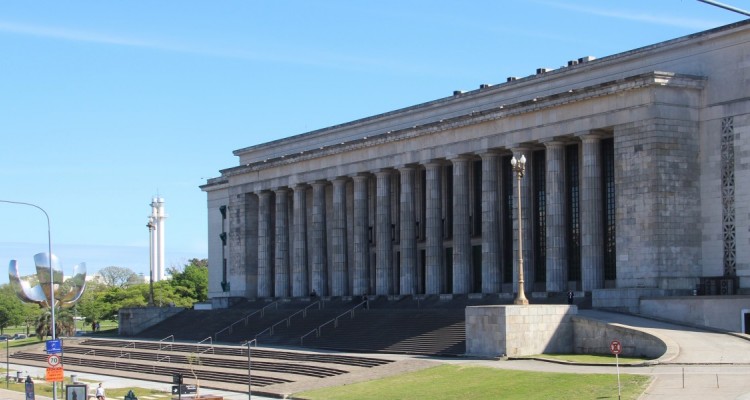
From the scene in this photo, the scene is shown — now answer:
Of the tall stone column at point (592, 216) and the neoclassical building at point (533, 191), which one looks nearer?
the neoclassical building at point (533, 191)

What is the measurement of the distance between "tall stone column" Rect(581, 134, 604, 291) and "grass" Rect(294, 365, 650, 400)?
15714mm

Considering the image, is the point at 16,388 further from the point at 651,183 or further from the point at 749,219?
the point at 749,219

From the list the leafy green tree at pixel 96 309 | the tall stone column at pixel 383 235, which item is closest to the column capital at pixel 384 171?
the tall stone column at pixel 383 235

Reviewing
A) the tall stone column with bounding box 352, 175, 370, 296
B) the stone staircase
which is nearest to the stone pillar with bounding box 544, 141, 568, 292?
the stone staircase

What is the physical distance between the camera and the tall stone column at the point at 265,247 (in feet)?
318

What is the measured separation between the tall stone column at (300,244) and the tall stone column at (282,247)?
5.51 ft

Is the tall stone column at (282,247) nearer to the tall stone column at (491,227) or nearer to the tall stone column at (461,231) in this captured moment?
the tall stone column at (461,231)

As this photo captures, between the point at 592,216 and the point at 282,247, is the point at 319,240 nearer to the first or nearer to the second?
the point at 282,247

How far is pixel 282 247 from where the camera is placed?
312 feet

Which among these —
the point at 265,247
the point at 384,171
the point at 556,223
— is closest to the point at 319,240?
the point at 265,247

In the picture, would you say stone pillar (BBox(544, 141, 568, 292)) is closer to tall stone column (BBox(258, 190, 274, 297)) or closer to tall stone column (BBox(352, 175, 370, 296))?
tall stone column (BBox(352, 175, 370, 296))

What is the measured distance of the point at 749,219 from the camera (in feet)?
197

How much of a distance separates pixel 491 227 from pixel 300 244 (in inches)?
950

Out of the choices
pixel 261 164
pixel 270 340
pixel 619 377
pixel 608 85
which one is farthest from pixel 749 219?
pixel 261 164
